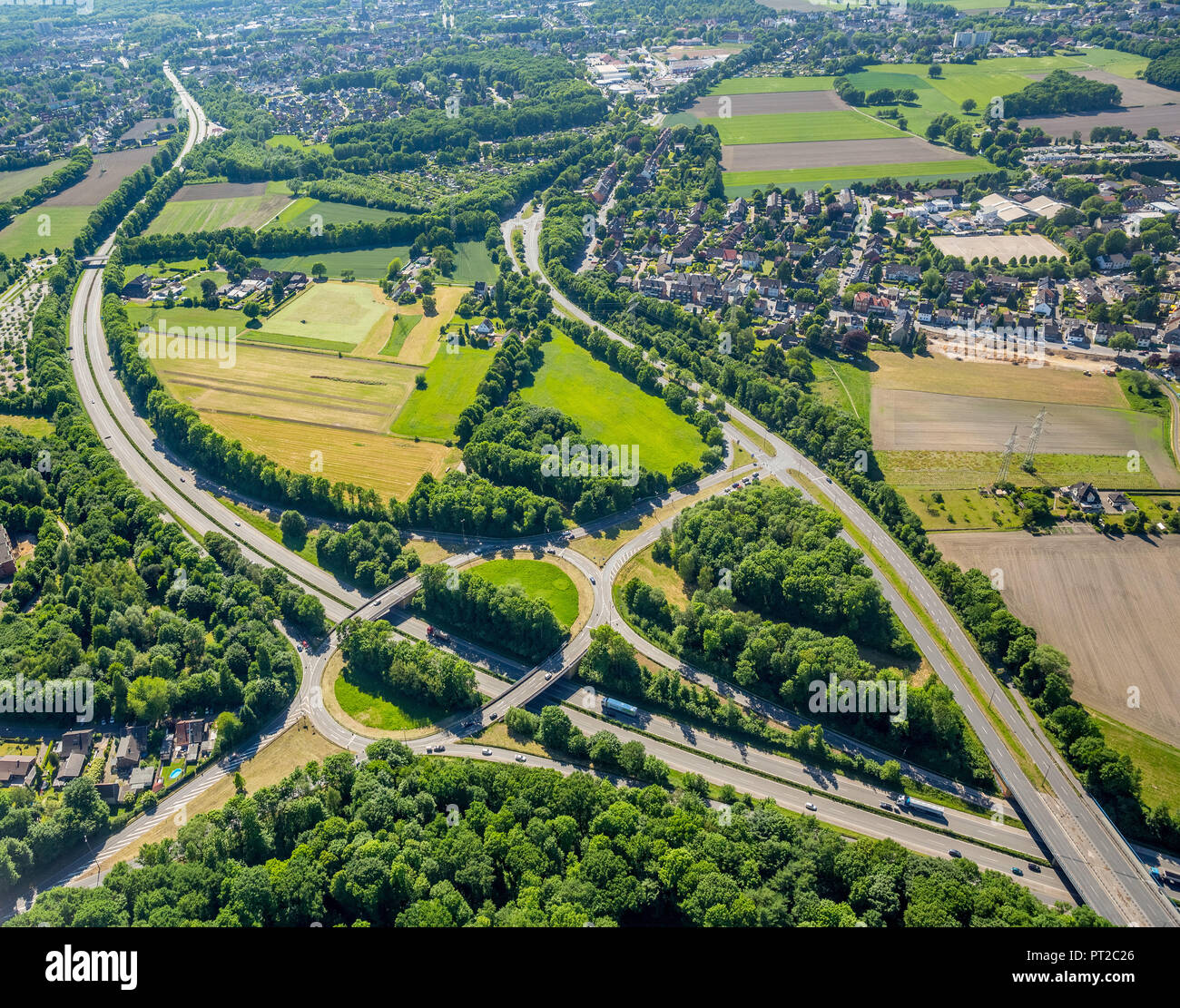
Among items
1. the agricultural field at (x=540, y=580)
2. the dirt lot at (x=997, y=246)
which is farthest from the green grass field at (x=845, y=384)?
the agricultural field at (x=540, y=580)

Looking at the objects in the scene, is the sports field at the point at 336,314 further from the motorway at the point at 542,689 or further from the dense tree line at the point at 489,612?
the dense tree line at the point at 489,612

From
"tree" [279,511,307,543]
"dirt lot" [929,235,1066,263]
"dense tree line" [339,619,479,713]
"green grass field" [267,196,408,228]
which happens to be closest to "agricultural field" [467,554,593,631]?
"dense tree line" [339,619,479,713]

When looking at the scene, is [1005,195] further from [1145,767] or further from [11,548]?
[11,548]

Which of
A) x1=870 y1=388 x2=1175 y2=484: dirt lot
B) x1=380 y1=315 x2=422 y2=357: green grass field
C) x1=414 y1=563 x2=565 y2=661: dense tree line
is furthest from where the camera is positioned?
x1=380 y1=315 x2=422 y2=357: green grass field

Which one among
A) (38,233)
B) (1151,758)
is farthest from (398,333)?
(1151,758)

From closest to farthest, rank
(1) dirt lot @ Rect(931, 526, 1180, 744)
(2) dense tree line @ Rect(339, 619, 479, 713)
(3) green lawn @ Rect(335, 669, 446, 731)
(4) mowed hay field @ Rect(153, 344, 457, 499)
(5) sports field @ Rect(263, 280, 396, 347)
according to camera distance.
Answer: (1) dirt lot @ Rect(931, 526, 1180, 744)
(3) green lawn @ Rect(335, 669, 446, 731)
(2) dense tree line @ Rect(339, 619, 479, 713)
(4) mowed hay field @ Rect(153, 344, 457, 499)
(5) sports field @ Rect(263, 280, 396, 347)

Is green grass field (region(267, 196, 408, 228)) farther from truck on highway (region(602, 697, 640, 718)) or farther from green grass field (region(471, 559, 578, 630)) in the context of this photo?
truck on highway (region(602, 697, 640, 718))

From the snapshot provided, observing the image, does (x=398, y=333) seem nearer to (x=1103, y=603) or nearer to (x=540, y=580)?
(x=540, y=580)
